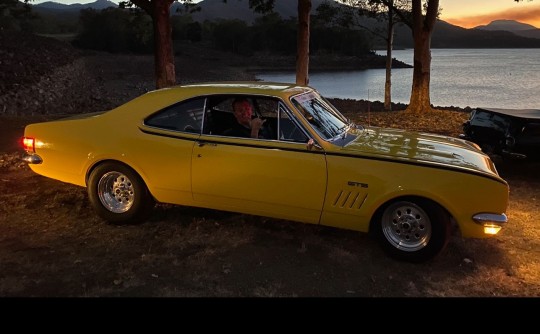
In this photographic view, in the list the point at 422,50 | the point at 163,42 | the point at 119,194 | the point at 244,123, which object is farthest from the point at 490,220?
the point at 422,50

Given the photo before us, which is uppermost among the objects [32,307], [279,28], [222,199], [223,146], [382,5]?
[279,28]

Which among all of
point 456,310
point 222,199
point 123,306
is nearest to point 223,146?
point 222,199

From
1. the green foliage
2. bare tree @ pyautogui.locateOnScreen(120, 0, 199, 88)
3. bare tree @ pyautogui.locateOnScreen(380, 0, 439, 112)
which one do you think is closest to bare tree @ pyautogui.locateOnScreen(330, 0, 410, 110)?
bare tree @ pyautogui.locateOnScreen(380, 0, 439, 112)

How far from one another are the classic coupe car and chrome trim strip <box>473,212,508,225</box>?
13 mm

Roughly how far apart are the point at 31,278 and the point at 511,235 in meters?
5.01

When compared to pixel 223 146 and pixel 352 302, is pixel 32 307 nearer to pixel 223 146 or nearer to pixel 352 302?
pixel 223 146

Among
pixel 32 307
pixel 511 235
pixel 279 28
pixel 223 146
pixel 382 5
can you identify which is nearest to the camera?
pixel 32 307

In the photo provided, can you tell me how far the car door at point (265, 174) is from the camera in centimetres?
456

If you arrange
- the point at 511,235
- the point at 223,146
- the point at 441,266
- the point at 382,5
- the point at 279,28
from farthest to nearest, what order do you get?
1. the point at 279,28
2. the point at 382,5
3. the point at 511,235
4. the point at 223,146
5. the point at 441,266

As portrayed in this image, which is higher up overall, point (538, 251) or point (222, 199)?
point (222, 199)

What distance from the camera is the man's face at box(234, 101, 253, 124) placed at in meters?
5.23

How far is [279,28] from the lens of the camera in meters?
123

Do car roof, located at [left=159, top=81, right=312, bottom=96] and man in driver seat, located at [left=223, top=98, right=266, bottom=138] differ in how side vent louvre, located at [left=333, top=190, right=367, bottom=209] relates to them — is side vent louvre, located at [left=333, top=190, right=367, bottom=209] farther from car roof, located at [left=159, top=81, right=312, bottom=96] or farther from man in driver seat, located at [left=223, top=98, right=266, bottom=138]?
car roof, located at [left=159, top=81, right=312, bottom=96]

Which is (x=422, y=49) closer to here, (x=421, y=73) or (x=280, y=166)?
(x=421, y=73)
